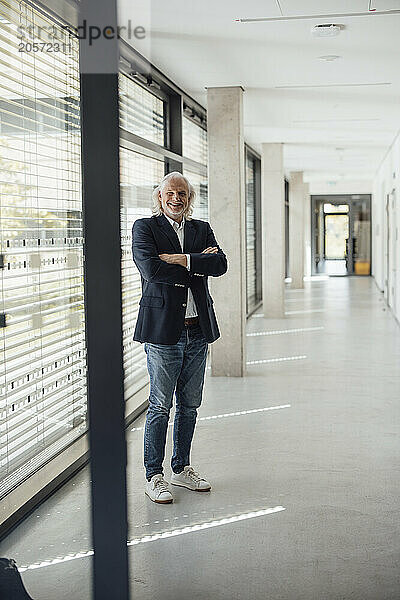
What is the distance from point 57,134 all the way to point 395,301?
30.9ft

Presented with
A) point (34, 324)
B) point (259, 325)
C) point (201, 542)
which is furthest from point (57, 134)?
point (259, 325)

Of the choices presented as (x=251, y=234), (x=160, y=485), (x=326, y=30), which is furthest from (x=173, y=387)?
(x=251, y=234)

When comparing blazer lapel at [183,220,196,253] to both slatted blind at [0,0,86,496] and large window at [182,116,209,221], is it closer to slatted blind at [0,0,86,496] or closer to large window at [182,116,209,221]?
slatted blind at [0,0,86,496]

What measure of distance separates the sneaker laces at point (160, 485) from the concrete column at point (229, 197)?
11.8 feet

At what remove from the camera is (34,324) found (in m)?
4.21

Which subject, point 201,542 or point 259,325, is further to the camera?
point 259,325

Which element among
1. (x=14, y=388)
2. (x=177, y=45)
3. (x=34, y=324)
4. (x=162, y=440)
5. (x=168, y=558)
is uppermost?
(x=177, y=45)

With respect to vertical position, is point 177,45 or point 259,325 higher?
point 177,45

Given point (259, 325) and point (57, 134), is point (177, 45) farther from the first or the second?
point (259, 325)

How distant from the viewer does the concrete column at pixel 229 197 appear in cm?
767

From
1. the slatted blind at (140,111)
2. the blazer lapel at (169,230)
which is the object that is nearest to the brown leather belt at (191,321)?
the blazer lapel at (169,230)

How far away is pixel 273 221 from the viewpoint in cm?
1287

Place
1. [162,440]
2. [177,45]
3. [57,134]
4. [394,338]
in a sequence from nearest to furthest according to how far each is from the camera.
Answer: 1. [162,440]
2. [57,134]
3. [177,45]
4. [394,338]

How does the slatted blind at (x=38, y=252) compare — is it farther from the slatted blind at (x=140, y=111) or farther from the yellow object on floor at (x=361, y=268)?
the yellow object on floor at (x=361, y=268)
